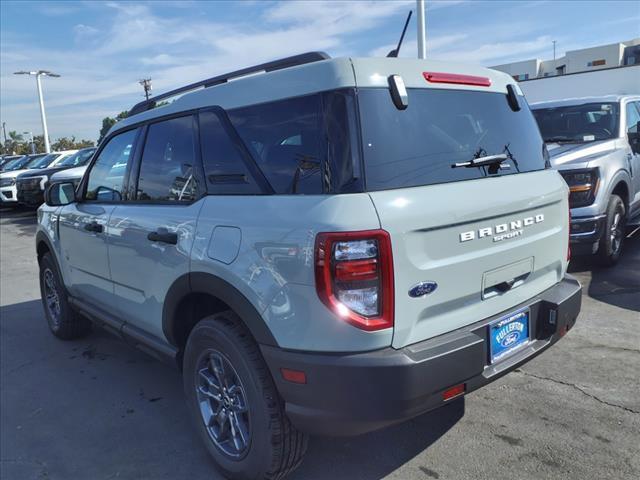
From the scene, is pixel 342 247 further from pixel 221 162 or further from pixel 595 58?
pixel 595 58

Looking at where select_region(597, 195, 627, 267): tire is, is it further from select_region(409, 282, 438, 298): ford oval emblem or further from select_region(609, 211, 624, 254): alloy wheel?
select_region(409, 282, 438, 298): ford oval emblem

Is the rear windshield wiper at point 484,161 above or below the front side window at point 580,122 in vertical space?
below

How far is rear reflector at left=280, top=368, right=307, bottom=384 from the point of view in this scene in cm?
212

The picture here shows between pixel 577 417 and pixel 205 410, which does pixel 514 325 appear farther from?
pixel 205 410

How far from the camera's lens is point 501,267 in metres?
2.45

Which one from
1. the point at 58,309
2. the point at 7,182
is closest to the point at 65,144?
the point at 7,182

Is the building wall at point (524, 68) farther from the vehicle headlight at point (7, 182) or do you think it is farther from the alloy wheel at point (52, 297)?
the alloy wheel at point (52, 297)

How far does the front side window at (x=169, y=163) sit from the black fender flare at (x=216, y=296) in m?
0.46

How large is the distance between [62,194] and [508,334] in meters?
3.63

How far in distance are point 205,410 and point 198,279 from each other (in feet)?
2.57

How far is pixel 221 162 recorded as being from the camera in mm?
2637

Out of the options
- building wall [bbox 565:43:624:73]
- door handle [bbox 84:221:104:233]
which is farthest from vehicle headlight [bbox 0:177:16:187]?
building wall [bbox 565:43:624:73]

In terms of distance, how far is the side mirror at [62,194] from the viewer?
4.30 meters

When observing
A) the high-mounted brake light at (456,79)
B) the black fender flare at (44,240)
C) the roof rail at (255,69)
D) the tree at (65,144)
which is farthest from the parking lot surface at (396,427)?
the tree at (65,144)
